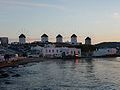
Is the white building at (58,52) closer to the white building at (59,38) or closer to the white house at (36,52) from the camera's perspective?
the white house at (36,52)

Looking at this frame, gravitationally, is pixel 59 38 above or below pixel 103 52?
above

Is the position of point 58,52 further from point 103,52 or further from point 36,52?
point 103,52

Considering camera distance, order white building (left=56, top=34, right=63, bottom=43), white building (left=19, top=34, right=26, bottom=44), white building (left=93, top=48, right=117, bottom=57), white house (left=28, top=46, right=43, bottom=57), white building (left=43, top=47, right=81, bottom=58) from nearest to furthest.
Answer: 1. white house (left=28, top=46, right=43, bottom=57)
2. white building (left=43, top=47, right=81, bottom=58)
3. white building (left=93, top=48, right=117, bottom=57)
4. white building (left=19, top=34, right=26, bottom=44)
5. white building (left=56, top=34, right=63, bottom=43)

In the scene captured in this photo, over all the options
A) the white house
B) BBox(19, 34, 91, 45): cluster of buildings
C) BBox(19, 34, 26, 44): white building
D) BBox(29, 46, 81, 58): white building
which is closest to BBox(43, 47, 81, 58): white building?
BBox(29, 46, 81, 58): white building

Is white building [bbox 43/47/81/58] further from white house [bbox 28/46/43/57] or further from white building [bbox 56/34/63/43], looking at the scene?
white building [bbox 56/34/63/43]

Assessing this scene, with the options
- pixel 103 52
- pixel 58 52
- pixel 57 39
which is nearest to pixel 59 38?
pixel 57 39

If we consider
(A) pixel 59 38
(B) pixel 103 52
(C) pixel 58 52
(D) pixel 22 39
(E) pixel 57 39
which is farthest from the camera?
(E) pixel 57 39

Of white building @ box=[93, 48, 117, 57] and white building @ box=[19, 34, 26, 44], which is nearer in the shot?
white building @ box=[93, 48, 117, 57]

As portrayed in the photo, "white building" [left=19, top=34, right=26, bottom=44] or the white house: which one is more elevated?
"white building" [left=19, top=34, right=26, bottom=44]

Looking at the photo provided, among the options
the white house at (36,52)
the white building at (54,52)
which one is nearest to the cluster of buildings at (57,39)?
the white building at (54,52)

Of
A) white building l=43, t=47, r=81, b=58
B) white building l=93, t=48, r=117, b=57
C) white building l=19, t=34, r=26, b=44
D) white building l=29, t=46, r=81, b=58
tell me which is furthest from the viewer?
white building l=19, t=34, r=26, b=44

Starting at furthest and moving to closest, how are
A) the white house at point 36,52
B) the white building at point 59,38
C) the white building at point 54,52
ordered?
the white building at point 59,38, the white building at point 54,52, the white house at point 36,52

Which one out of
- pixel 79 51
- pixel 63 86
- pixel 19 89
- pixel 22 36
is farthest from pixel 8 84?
pixel 22 36

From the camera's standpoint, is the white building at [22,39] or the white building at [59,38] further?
the white building at [59,38]
